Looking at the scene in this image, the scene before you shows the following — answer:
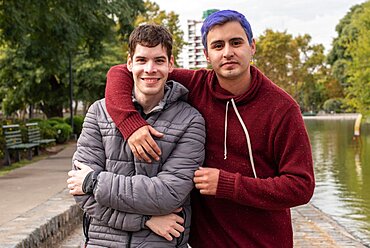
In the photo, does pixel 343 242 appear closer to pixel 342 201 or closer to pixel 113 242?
pixel 342 201

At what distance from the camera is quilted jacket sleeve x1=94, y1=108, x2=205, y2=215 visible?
256 cm

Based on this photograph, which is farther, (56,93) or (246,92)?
(56,93)

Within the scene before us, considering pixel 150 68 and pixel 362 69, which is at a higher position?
pixel 150 68

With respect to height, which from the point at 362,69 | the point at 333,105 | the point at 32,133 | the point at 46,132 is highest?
the point at 362,69

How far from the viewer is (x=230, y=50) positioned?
2693 mm

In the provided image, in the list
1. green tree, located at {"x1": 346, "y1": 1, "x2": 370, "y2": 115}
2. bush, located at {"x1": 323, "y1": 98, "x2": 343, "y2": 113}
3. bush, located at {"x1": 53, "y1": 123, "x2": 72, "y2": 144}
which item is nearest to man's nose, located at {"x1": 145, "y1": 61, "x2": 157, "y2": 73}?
bush, located at {"x1": 53, "y1": 123, "x2": 72, "y2": 144}

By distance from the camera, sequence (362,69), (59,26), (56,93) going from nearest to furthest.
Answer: (59,26)
(56,93)
(362,69)

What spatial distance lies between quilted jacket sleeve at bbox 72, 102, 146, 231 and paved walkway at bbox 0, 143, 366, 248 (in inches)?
98.4

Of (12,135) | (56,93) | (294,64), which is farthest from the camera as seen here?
(294,64)

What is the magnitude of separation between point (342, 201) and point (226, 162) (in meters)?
8.37

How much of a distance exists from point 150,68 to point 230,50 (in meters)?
0.37

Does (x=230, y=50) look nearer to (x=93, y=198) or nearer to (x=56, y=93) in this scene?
(x=93, y=198)

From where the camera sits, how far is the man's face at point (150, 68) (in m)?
2.70

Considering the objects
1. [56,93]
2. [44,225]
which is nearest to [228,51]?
[44,225]
